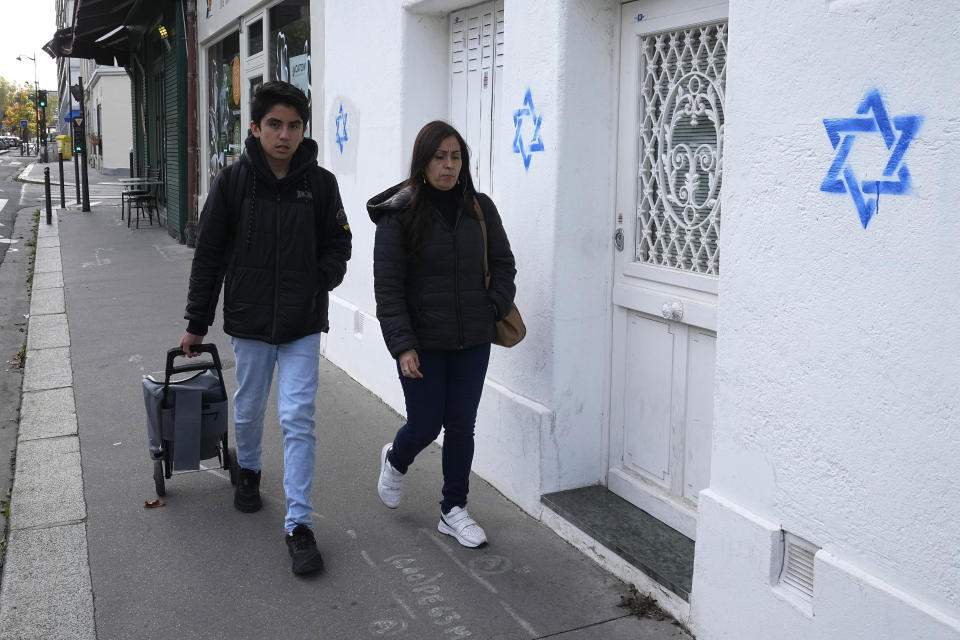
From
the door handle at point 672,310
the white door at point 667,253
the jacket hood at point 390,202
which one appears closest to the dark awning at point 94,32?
the jacket hood at point 390,202

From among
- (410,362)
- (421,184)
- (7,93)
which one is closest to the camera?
(410,362)

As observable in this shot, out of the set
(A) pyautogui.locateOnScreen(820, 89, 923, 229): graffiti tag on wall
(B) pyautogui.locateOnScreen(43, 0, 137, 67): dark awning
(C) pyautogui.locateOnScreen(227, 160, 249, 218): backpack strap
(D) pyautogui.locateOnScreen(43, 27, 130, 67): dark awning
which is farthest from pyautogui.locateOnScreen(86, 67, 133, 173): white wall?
(A) pyautogui.locateOnScreen(820, 89, 923, 229): graffiti tag on wall

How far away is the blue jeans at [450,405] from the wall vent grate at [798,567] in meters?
1.59

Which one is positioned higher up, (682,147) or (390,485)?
(682,147)

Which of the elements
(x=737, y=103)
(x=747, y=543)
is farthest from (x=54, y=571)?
(x=737, y=103)

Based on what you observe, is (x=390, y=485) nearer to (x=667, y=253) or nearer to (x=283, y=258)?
(x=283, y=258)

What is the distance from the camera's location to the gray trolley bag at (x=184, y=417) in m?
4.80

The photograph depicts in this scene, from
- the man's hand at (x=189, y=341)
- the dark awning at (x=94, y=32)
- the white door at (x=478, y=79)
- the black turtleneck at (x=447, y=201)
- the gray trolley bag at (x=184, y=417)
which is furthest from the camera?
the dark awning at (x=94, y=32)

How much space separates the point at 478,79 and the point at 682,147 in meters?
2.05

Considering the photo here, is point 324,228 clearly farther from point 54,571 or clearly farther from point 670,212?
point 54,571

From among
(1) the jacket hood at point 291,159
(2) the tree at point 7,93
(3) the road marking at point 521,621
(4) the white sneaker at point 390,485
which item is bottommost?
(3) the road marking at point 521,621

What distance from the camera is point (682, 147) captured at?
417 centimetres

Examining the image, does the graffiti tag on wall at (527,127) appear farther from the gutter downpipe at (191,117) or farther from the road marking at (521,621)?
the gutter downpipe at (191,117)

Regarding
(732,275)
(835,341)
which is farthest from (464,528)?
(835,341)
